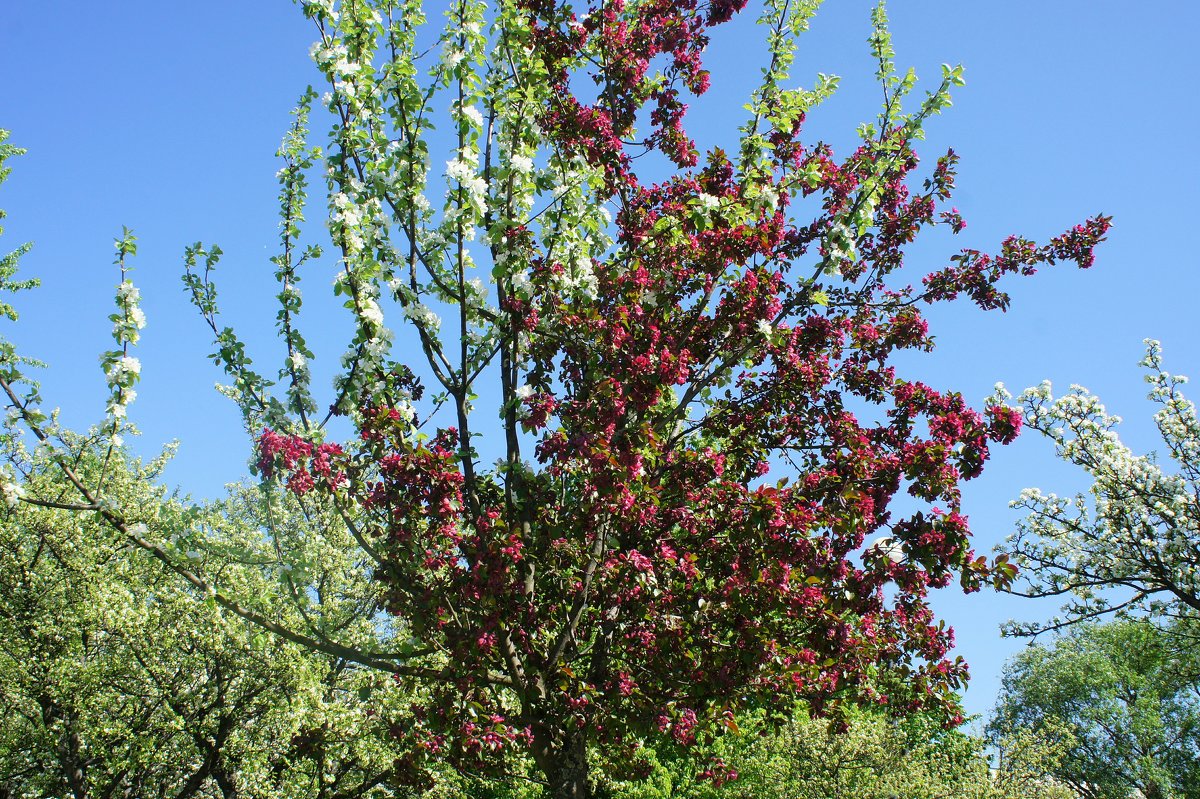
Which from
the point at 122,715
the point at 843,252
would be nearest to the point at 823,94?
the point at 843,252

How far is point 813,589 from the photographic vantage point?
6.38 m

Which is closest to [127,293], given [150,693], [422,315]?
[422,315]

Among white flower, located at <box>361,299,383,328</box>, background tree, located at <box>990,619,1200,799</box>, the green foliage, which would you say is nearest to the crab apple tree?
white flower, located at <box>361,299,383,328</box>

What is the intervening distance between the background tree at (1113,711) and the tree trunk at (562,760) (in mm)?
39195

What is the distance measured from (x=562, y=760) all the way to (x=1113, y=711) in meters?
46.4

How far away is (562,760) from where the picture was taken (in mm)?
6801

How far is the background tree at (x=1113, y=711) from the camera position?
130 ft

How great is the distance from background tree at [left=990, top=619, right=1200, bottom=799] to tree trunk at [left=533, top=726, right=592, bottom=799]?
39195 millimetres

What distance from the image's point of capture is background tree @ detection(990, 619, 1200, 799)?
39.5 m

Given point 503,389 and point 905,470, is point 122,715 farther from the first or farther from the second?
point 905,470

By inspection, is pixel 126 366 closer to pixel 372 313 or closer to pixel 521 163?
pixel 372 313

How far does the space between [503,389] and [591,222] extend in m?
1.82

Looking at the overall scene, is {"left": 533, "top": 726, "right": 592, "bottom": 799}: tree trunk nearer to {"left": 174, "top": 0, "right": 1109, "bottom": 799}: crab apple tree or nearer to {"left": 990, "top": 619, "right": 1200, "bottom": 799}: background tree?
{"left": 174, "top": 0, "right": 1109, "bottom": 799}: crab apple tree

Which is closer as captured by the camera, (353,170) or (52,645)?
(353,170)
